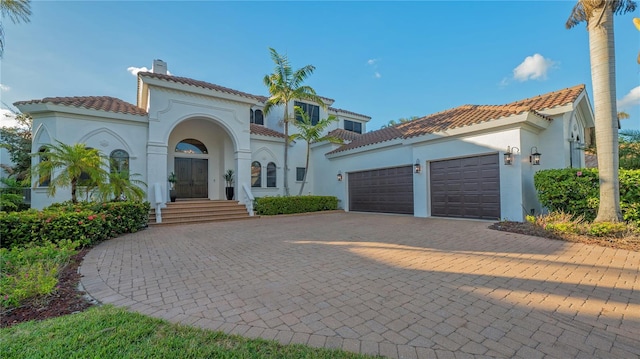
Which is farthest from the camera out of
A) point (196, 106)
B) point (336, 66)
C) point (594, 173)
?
point (336, 66)

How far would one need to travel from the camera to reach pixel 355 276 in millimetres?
3873

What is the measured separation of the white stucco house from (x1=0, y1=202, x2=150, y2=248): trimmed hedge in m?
2.88

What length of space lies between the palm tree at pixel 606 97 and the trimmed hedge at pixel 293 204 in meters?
10.7

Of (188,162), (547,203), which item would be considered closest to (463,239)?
(547,203)

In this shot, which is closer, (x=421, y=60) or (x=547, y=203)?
(x=547, y=203)

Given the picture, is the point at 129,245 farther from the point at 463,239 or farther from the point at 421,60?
the point at 421,60

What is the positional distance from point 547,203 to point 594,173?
4.43ft

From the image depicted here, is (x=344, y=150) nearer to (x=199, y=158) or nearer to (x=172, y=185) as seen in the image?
(x=199, y=158)

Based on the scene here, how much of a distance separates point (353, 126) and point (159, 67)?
15.2 metres

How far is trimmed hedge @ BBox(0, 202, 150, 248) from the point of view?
18.1 feet

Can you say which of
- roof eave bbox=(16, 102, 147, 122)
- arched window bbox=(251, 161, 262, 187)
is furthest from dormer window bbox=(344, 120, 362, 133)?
roof eave bbox=(16, 102, 147, 122)

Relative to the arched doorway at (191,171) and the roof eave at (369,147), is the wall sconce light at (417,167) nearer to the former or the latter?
the roof eave at (369,147)

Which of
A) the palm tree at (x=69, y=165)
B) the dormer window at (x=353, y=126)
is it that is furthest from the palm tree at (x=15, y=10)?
the dormer window at (x=353, y=126)

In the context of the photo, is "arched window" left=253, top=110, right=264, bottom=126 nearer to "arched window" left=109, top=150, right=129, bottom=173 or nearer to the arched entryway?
the arched entryway
